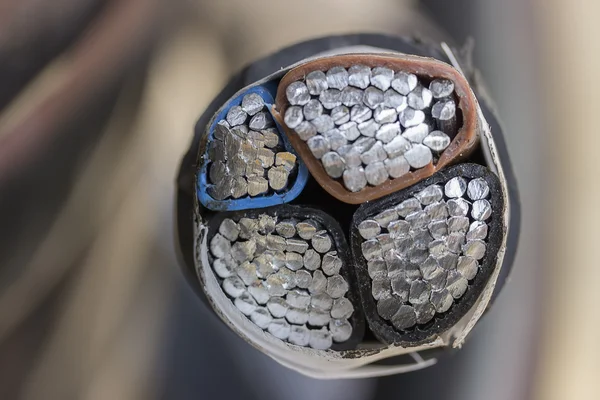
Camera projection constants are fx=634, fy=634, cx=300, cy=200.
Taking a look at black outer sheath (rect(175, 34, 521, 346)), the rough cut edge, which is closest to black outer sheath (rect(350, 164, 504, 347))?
the rough cut edge

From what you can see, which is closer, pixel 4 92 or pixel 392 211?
pixel 392 211

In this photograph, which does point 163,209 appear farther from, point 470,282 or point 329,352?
point 470,282

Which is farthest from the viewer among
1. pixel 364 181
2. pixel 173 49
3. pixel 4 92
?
pixel 173 49

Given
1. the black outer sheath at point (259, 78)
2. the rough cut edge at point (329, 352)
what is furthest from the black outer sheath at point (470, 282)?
the black outer sheath at point (259, 78)

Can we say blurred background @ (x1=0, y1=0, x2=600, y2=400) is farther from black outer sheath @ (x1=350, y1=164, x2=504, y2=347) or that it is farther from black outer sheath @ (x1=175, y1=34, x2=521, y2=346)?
black outer sheath @ (x1=350, y1=164, x2=504, y2=347)

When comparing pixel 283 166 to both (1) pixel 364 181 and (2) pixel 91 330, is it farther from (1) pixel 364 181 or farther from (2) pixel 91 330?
(2) pixel 91 330

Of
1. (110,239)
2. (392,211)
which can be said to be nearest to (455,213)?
(392,211)

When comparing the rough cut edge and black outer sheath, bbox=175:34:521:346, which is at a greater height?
black outer sheath, bbox=175:34:521:346

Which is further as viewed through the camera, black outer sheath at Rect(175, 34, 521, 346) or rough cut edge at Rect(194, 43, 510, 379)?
black outer sheath at Rect(175, 34, 521, 346)

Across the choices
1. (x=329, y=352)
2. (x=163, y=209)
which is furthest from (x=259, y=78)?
(x=329, y=352)
